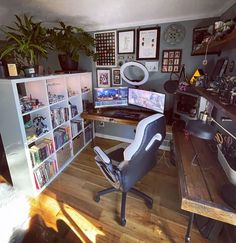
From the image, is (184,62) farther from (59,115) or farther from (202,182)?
(59,115)

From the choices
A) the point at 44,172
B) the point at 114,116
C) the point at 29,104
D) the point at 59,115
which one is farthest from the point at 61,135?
the point at 114,116

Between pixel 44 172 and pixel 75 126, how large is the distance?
82 cm

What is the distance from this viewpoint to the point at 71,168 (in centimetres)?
235

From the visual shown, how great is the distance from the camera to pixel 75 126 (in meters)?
2.52

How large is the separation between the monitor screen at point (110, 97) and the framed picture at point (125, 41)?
2.00 ft

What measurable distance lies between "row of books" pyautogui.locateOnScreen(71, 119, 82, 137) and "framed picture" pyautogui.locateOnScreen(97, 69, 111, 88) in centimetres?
81

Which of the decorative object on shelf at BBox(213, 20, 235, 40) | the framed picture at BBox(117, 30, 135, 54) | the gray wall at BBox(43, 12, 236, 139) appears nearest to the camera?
the decorative object on shelf at BBox(213, 20, 235, 40)

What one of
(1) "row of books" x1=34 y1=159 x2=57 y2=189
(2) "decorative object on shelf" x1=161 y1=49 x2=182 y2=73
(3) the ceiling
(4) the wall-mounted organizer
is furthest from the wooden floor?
(3) the ceiling

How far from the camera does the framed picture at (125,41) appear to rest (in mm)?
2400

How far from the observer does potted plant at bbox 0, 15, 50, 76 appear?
1.58 meters

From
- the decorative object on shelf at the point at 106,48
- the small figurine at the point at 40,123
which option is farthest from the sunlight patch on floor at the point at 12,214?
the decorative object on shelf at the point at 106,48

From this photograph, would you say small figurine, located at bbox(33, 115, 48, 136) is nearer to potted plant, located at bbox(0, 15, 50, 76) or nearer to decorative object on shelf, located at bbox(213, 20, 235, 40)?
potted plant, located at bbox(0, 15, 50, 76)

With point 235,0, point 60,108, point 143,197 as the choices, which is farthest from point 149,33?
point 143,197

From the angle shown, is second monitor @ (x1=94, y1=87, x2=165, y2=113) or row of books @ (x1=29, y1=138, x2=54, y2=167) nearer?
row of books @ (x1=29, y1=138, x2=54, y2=167)
